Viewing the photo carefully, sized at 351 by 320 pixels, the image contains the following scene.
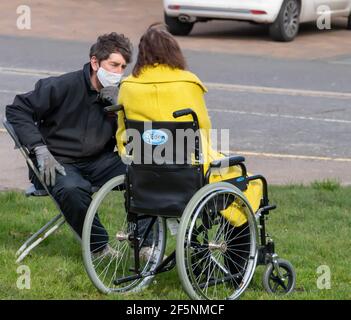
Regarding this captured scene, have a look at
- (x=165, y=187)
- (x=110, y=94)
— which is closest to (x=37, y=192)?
(x=110, y=94)

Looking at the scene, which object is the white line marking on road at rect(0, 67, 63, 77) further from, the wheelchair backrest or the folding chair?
the wheelchair backrest

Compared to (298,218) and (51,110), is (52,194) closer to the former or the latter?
(51,110)

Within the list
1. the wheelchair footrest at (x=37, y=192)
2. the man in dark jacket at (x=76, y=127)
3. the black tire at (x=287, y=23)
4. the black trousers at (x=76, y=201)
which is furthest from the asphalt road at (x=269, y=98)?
the black trousers at (x=76, y=201)

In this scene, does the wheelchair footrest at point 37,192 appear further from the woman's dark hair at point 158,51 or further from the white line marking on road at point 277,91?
the white line marking on road at point 277,91

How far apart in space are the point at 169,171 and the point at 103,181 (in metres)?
1.10

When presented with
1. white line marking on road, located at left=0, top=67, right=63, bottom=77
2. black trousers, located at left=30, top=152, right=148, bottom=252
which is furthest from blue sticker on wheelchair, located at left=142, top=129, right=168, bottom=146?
white line marking on road, located at left=0, top=67, right=63, bottom=77

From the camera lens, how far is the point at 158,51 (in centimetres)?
619

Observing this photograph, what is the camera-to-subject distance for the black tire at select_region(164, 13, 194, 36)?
64.0 ft

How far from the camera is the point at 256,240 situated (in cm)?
637

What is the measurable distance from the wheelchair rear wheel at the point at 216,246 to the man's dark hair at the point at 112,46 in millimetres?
1244

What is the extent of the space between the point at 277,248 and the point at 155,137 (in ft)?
5.42

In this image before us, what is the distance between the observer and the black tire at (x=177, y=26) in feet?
64.0
